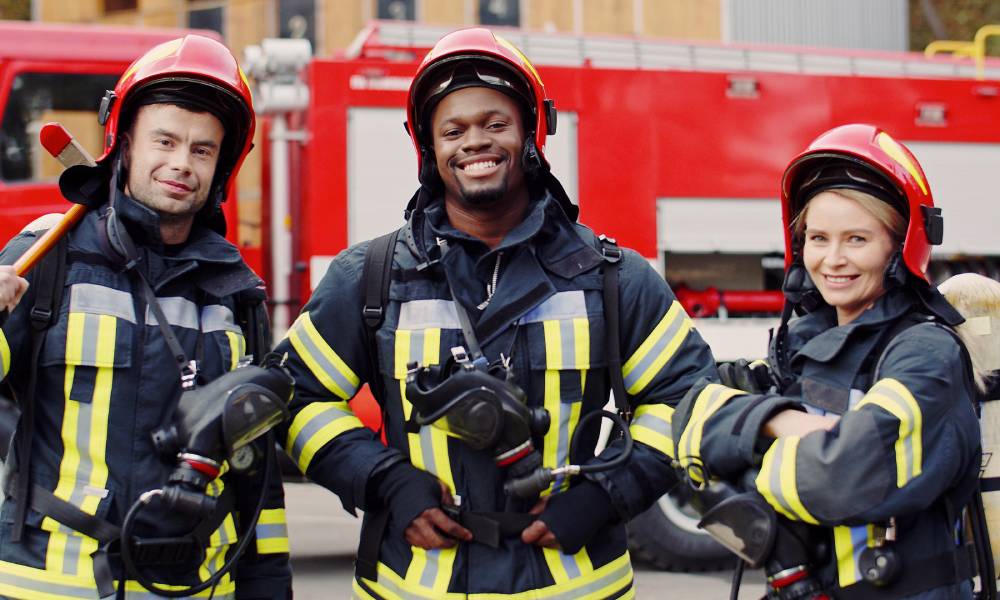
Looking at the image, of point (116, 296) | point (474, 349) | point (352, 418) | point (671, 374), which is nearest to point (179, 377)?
point (116, 296)

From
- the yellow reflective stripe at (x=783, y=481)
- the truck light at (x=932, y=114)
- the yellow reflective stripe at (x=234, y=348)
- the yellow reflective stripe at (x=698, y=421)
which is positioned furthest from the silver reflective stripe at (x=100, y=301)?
the truck light at (x=932, y=114)

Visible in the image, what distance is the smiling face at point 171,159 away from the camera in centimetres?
278

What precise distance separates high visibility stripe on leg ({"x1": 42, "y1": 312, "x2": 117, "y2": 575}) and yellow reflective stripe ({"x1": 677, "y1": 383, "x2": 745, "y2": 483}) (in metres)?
1.26

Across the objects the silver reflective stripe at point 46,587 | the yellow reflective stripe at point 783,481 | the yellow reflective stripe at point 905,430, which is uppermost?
the yellow reflective stripe at point 905,430

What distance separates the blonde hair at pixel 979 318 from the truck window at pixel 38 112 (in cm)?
476

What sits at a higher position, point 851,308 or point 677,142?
point 677,142

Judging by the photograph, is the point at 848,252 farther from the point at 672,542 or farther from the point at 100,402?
the point at 672,542

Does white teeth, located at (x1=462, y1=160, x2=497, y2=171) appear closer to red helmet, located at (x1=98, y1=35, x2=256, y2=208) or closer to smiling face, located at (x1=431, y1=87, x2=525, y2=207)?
smiling face, located at (x1=431, y1=87, x2=525, y2=207)

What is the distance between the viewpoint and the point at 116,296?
2.66 meters

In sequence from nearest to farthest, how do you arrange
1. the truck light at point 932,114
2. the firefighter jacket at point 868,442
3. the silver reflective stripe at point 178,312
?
the firefighter jacket at point 868,442, the silver reflective stripe at point 178,312, the truck light at point 932,114

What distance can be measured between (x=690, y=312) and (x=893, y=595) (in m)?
4.21

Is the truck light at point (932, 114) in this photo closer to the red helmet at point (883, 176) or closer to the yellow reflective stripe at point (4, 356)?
the red helmet at point (883, 176)

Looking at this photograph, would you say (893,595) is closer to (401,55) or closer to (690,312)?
(690,312)

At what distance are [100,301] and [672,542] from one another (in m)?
4.08
